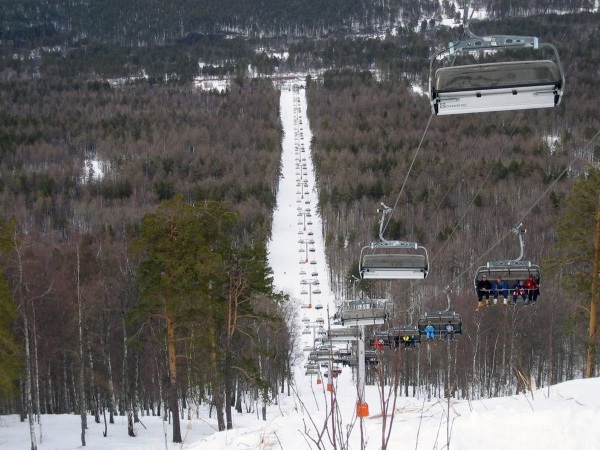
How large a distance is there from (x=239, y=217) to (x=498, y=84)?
43.4 ft

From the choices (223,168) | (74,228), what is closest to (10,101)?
(223,168)

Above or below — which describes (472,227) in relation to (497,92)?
below

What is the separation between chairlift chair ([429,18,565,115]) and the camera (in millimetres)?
3967

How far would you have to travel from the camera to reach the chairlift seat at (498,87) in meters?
3.97

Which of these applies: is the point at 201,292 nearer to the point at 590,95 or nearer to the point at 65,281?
the point at 65,281

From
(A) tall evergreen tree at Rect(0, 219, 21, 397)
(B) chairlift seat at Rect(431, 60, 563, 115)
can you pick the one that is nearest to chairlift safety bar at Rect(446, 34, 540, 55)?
(B) chairlift seat at Rect(431, 60, 563, 115)

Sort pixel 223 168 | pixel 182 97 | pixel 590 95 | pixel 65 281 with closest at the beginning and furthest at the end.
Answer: pixel 65 281, pixel 223 168, pixel 590 95, pixel 182 97

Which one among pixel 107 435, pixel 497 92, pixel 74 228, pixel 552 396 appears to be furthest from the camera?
pixel 74 228

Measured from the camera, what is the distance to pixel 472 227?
64938 mm

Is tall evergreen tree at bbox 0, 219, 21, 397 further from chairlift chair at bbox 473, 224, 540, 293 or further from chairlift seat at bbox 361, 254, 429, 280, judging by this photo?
chairlift chair at bbox 473, 224, 540, 293

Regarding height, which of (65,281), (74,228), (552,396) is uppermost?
(552,396)

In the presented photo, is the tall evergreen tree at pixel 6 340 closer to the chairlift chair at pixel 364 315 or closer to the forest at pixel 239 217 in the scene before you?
the forest at pixel 239 217

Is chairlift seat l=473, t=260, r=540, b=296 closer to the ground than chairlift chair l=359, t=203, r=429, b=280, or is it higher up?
closer to the ground

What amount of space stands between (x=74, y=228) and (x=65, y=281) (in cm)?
5323
